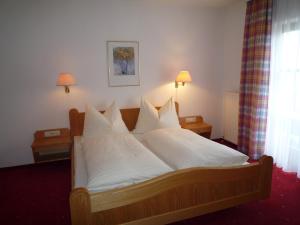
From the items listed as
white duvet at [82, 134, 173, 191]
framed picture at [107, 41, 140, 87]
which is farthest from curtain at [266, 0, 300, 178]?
framed picture at [107, 41, 140, 87]

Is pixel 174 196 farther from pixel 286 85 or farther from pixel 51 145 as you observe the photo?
pixel 286 85

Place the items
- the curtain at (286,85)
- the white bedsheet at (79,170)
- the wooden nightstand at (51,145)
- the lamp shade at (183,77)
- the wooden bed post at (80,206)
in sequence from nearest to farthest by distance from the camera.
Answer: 1. the wooden bed post at (80,206)
2. the white bedsheet at (79,170)
3. the curtain at (286,85)
4. the wooden nightstand at (51,145)
5. the lamp shade at (183,77)

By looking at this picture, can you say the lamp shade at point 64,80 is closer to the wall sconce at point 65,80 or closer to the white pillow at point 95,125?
the wall sconce at point 65,80

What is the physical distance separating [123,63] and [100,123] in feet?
3.83

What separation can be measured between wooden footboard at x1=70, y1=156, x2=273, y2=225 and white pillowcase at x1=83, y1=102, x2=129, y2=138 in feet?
5.30

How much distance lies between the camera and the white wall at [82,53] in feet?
10.8

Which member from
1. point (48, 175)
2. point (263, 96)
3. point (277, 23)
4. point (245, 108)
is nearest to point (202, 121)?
point (245, 108)

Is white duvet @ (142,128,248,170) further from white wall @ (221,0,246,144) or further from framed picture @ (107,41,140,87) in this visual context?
white wall @ (221,0,246,144)

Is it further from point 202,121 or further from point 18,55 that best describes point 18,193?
point 202,121

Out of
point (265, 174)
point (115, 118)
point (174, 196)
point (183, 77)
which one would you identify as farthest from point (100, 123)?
point (265, 174)

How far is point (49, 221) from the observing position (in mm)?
2293

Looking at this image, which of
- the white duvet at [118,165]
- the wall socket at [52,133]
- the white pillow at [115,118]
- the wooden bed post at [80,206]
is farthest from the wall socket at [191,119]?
the wooden bed post at [80,206]

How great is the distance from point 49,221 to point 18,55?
94.4 inches

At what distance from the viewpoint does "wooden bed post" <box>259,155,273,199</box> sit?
212 centimetres
